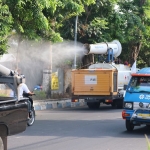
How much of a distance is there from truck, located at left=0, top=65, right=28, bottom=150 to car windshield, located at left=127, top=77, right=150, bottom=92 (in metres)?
4.88

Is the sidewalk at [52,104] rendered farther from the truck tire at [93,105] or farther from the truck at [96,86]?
the truck tire at [93,105]

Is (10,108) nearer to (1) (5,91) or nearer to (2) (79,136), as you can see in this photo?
(1) (5,91)

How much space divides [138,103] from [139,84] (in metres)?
0.99

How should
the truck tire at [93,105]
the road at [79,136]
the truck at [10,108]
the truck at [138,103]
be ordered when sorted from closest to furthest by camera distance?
the truck at [10,108] < the road at [79,136] < the truck at [138,103] < the truck tire at [93,105]

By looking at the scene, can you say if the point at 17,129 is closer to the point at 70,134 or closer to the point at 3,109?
the point at 3,109

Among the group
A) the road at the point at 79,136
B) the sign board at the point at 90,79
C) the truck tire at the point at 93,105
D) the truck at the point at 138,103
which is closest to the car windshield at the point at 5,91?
the road at the point at 79,136

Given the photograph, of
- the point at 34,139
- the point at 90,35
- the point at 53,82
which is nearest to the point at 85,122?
the point at 34,139

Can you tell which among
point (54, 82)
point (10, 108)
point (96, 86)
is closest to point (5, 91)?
point (10, 108)

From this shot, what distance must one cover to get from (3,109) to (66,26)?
19.1 metres

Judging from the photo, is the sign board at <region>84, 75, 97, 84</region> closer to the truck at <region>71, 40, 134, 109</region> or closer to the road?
the truck at <region>71, 40, 134, 109</region>

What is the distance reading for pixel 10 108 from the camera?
8.47m

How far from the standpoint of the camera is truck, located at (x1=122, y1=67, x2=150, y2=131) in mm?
12625

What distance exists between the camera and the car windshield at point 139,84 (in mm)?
13250

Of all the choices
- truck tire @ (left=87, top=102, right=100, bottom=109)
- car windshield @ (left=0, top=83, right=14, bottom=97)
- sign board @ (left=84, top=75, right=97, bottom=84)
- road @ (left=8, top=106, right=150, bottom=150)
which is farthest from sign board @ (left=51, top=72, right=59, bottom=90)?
car windshield @ (left=0, top=83, right=14, bottom=97)
